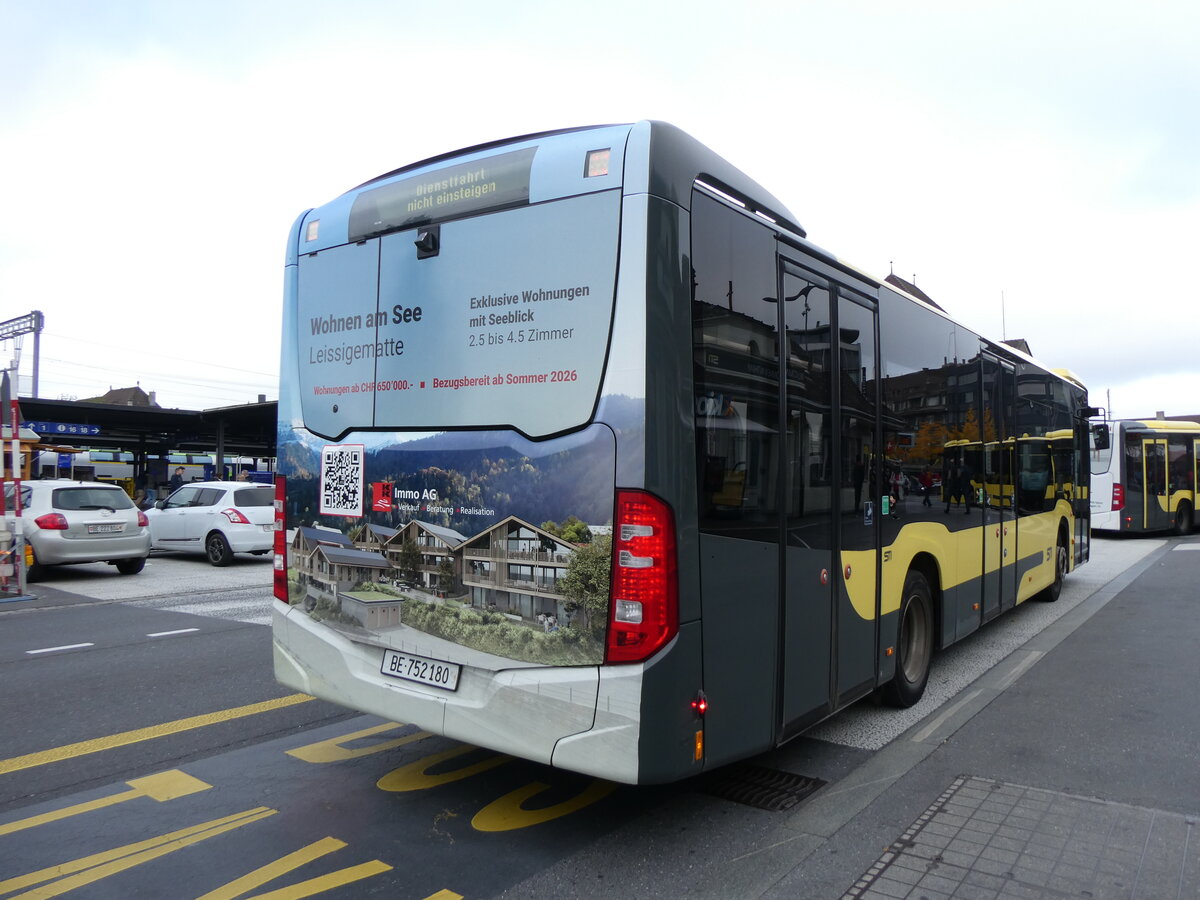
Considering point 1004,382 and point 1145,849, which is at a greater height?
point 1004,382

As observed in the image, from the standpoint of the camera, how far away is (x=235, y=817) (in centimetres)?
421

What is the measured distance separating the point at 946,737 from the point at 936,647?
1.28 metres

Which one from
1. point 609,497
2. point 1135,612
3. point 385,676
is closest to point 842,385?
point 609,497

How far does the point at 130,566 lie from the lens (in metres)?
14.7

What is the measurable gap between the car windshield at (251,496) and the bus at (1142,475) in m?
18.9

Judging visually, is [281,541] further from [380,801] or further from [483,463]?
[483,463]

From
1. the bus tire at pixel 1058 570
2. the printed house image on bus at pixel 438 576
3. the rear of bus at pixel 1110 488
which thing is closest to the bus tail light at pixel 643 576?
the printed house image on bus at pixel 438 576

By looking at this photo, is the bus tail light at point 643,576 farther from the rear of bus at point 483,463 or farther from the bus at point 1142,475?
the bus at point 1142,475

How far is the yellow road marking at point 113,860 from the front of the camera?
3.53m

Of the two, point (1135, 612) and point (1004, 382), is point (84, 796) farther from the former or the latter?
point (1135, 612)

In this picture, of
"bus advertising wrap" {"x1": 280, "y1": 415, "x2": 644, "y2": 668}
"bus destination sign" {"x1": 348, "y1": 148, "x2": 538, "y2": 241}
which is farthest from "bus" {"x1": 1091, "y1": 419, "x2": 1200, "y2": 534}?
"bus advertising wrap" {"x1": 280, "y1": 415, "x2": 644, "y2": 668}

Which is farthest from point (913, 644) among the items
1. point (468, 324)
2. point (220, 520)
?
point (220, 520)

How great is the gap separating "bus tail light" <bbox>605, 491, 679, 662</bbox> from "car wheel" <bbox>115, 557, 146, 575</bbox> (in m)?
13.7

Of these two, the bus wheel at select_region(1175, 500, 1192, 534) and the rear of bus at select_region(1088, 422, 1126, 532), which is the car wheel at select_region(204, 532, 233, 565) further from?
the bus wheel at select_region(1175, 500, 1192, 534)
